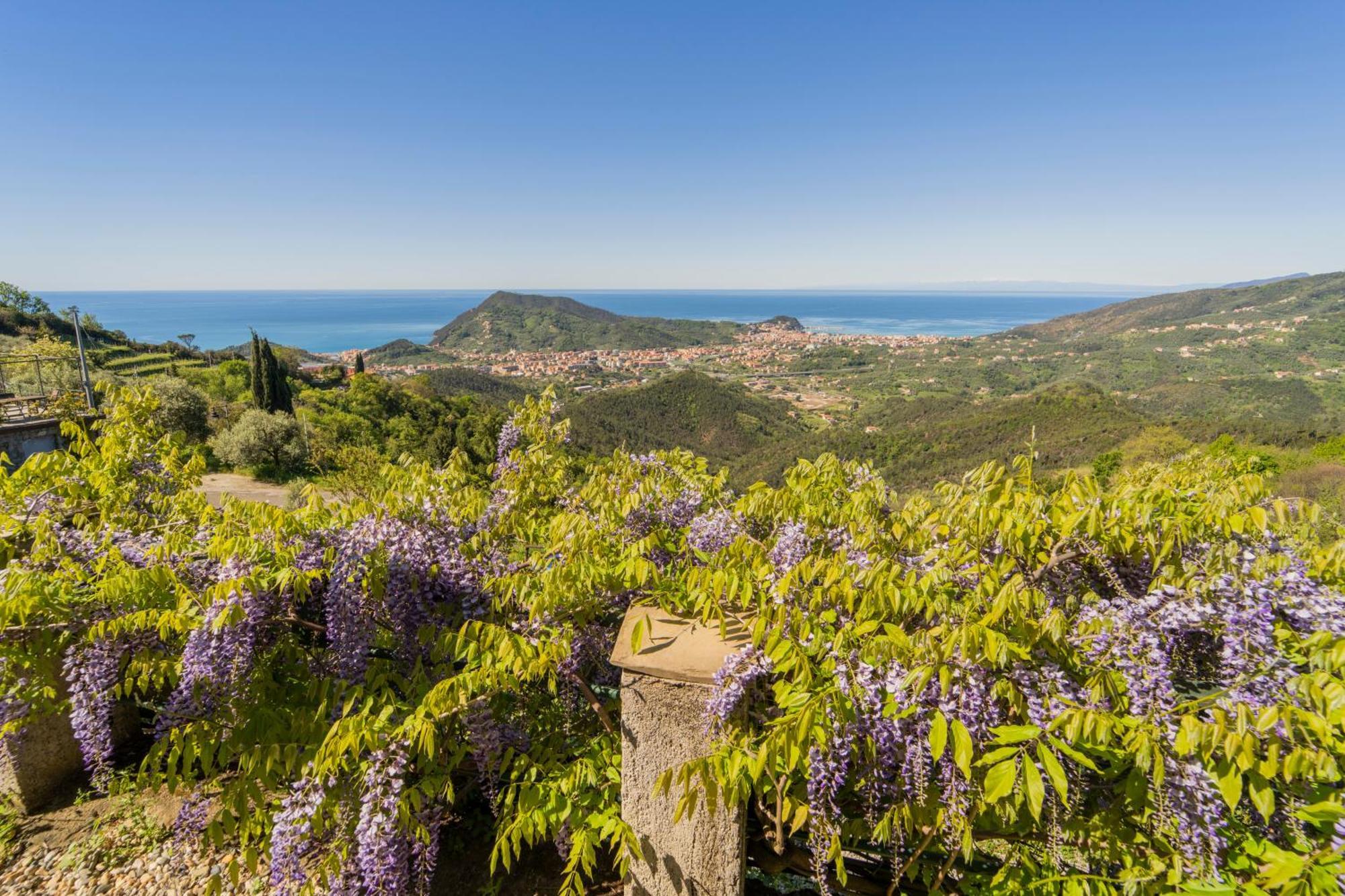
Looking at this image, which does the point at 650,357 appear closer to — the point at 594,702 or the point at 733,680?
the point at 594,702

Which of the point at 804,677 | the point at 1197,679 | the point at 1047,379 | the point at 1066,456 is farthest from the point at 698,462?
the point at 1047,379

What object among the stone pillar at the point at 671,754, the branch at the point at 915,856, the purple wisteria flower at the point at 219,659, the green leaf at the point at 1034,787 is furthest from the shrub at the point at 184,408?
the green leaf at the point at 1034,787

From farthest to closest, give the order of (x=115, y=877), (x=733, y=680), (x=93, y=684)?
(x=115, y=877) < (x=93, y=684) < (x=733, y=680)

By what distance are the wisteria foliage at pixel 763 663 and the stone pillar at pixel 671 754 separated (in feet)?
0.32

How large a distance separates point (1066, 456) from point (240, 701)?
5964cm

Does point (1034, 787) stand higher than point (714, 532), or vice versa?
point (714, 532)

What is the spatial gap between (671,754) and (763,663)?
1.83ft

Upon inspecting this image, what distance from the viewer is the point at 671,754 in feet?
7.56

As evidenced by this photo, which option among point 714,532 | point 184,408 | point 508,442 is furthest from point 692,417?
point 714,532

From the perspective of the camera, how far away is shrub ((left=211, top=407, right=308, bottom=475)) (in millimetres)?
20250

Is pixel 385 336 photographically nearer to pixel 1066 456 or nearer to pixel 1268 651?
pixel 1066 456

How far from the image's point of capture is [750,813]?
275 cm

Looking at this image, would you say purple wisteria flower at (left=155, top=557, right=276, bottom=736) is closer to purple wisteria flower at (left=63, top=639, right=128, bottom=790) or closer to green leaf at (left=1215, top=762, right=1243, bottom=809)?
purple wisteria flower at (left=63, top=639, right=128, bottom=790)

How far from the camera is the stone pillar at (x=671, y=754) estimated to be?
89.0 inches
